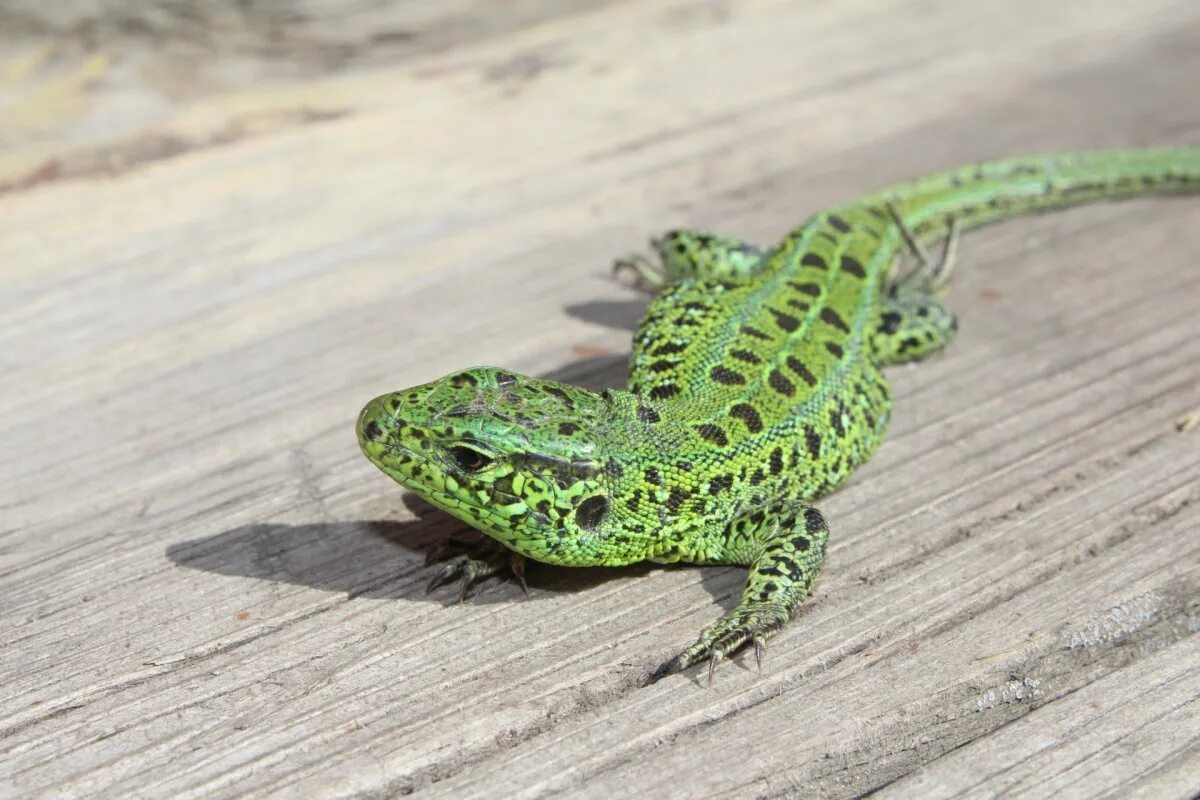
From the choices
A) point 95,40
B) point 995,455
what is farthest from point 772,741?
point 95,40

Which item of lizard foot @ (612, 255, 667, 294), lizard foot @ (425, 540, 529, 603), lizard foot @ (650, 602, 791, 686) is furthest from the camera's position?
lizard foot @ (612, 255, 667, 294)

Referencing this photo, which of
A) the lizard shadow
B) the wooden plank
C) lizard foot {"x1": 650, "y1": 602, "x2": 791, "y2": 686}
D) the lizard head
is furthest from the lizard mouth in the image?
the wooden plank

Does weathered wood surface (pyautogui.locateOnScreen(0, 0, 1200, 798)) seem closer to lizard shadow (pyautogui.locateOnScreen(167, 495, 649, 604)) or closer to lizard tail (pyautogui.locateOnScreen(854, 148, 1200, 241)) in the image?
lizard shadow (pyautogui.locateOnScreen(167, 495, 649, 604))

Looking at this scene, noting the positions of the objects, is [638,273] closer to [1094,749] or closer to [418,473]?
[418,473]

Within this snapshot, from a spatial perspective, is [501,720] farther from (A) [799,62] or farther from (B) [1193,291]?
(A) [799,62]

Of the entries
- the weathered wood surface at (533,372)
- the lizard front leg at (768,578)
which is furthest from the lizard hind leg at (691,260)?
the lizard front leg at (768,578)

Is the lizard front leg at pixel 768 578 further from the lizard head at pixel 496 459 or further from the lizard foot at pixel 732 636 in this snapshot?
the lizard head at pixel 496 459

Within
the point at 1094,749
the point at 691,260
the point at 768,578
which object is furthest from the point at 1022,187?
the point at 1094,749
